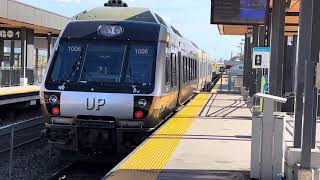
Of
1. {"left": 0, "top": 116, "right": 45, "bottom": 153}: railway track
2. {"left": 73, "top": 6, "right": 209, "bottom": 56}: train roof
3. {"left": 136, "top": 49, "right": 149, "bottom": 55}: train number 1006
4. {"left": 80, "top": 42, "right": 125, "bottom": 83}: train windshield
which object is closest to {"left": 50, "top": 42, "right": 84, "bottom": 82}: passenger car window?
{"left": 80, "top": 42, "right": 125, "bottom": 83}: train windshield

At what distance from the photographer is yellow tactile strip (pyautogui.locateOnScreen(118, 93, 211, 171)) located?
303 inches

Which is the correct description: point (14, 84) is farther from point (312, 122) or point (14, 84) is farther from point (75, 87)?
point (312, 122)

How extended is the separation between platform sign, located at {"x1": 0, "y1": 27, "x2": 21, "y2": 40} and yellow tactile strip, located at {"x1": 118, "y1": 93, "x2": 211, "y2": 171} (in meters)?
24.1

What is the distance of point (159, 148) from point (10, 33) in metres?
28.7

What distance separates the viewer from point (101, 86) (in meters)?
10.3

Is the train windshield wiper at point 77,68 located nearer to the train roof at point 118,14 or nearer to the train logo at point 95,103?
the train logo at point 95,103

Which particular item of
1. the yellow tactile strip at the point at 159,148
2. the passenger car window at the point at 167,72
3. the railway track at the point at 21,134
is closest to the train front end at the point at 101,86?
the yellow tactile strip at the point at 159,148

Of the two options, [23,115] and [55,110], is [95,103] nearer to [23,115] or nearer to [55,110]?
[55,110]

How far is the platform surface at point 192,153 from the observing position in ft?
23.5

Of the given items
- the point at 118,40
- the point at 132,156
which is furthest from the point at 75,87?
the point at 132,156

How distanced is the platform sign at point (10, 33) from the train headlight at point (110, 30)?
26.0 meters

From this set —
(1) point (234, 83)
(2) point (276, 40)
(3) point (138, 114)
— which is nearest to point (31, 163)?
(3) point (138, 114)

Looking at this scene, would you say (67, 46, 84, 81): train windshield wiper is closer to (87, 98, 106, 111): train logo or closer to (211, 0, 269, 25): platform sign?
(87, 98, 106, 111): train logo

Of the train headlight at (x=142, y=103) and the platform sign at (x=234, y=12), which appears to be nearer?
the train headlight at (x=142, y=103)
